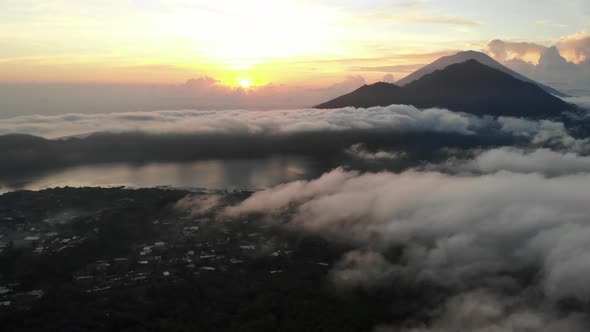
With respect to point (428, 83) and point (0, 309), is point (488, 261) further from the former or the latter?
point (428, 83)

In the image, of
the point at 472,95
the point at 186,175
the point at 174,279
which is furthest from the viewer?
the point at 472,95

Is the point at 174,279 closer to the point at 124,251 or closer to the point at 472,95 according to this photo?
the point at 124,251

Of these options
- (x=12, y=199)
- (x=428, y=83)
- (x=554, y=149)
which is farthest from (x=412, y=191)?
(x=428, y=83)

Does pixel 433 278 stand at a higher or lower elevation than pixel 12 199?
lower

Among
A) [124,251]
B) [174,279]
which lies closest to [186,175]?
[124,251]

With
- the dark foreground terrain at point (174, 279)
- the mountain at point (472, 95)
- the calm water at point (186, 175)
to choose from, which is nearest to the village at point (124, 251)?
the dark foreground terrain at point (174, 279)

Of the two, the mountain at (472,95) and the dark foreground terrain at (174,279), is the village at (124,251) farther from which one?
the mountain at (472,95)

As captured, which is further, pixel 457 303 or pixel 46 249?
pixel 46 249

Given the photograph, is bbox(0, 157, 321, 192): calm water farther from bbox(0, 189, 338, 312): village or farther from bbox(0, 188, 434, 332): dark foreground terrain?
bbox(0, 188, 434, 332): dark foreground terrain
